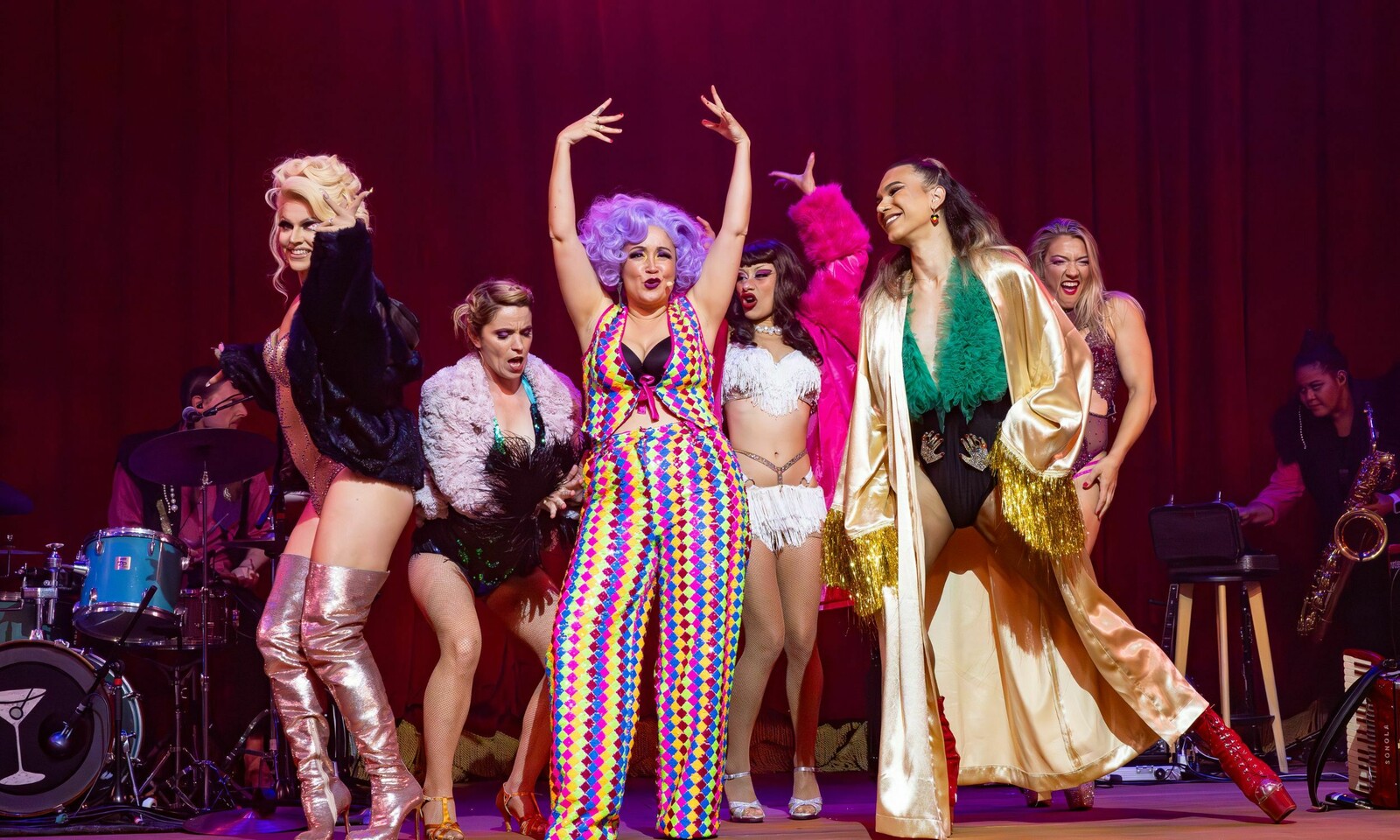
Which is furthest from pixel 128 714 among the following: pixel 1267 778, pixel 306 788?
pixel 1267 778

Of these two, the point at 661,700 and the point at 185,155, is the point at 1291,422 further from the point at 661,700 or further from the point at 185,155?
the point at 185,155

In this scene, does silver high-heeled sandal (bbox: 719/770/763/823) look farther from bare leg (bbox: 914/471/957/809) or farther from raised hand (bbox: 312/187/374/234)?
raised hand (bbox: 312/187/374/234)

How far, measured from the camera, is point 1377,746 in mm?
4328

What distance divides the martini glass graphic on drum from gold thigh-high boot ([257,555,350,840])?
1971 millimetres

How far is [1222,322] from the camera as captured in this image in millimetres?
7062

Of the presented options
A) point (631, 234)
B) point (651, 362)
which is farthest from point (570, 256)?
point (651, 362)

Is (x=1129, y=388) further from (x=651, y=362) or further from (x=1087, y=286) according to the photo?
(x=651, y=362)

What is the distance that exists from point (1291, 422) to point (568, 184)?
4.66 m

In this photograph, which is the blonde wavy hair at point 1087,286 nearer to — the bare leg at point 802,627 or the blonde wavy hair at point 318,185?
the bare leg at point 802,627

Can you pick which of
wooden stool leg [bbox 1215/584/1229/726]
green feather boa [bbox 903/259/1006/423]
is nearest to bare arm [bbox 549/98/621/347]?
green feather boa [bbox 903/259/1006/423]

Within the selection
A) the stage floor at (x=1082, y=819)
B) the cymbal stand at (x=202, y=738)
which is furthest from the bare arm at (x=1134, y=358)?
the cymbal stand at (x=202, y=738)

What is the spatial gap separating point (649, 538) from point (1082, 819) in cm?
169

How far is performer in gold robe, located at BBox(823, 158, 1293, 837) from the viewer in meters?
3.72

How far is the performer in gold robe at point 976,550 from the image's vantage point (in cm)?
372
